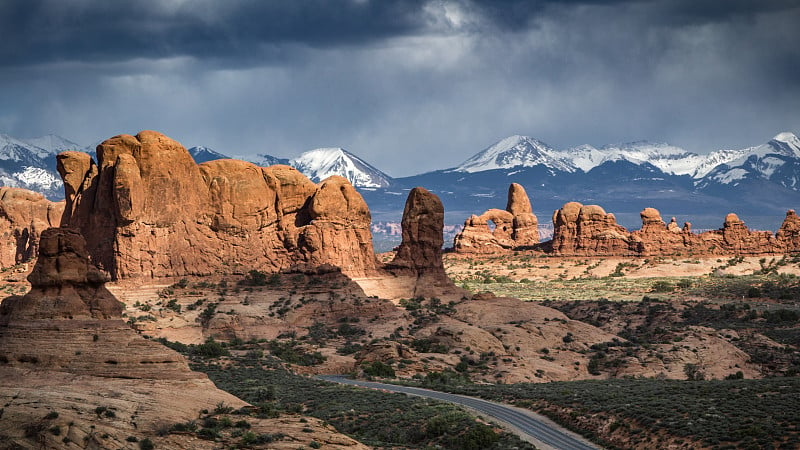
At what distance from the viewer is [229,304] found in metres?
76.0

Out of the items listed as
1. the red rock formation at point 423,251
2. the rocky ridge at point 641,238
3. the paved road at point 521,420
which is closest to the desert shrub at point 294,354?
the paved road at point 521,420

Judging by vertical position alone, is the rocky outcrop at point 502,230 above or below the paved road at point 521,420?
above

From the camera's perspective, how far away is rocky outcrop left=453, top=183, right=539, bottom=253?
168m

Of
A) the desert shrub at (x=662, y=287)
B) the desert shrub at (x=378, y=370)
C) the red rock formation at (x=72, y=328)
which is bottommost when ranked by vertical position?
the desert shrub at (x=378, y=370)

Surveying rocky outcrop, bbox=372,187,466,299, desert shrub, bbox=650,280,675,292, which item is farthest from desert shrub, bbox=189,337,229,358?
desert shrub, bbox=650,280,675,292

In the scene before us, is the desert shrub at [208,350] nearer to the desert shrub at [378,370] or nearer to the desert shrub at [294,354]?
the desert shrub at [294,354]

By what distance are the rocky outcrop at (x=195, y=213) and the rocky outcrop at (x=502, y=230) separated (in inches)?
3075

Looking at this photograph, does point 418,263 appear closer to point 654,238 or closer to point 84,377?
point 84,377

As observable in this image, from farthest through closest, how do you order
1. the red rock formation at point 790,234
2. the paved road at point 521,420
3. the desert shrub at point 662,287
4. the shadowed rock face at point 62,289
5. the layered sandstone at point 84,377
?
the red rock formation at point 790,234 → the desert shrub at point 662,287 → the paved road at point 521,420 → the shadowed rock face at point 62,289 → the layered sandstone at point 84,377

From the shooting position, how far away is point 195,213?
263 ft

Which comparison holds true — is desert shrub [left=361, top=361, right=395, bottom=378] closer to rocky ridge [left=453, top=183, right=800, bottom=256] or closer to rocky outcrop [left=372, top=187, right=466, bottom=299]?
rocky outcrop [left=372, top=187, right=466, bottom=299]

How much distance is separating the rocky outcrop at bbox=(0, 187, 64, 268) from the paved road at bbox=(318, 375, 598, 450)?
59365mm

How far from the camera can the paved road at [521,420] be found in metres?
43.8

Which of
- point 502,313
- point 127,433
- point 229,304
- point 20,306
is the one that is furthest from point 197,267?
point 127,433
